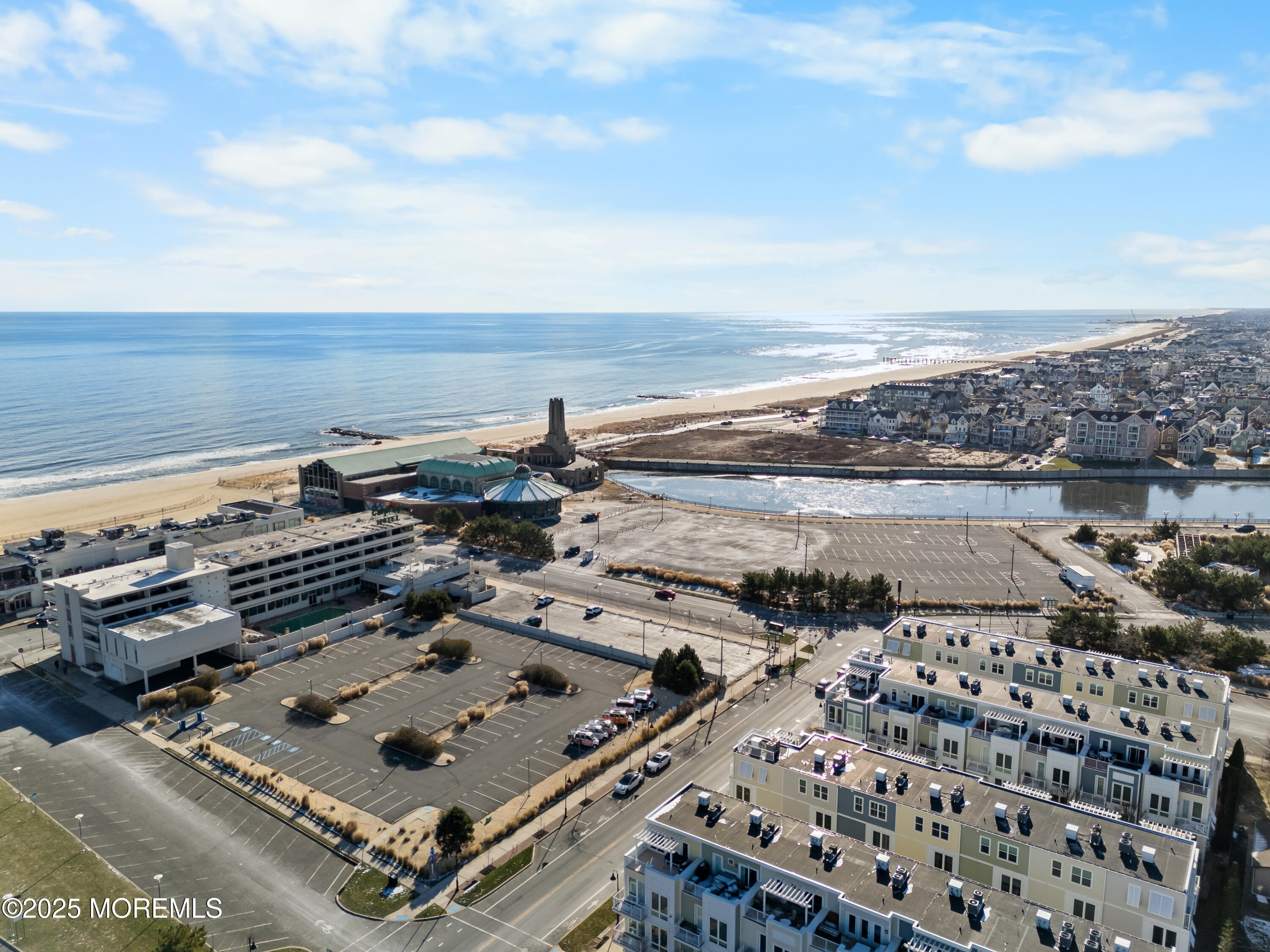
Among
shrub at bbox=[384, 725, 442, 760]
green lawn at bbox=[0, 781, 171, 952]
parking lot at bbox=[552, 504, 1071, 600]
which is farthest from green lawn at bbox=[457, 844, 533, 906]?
parking lot at bbox=[552, 504, 1071, 600]

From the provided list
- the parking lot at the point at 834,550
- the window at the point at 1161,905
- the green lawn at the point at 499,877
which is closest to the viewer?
the window at the point at 1161,905

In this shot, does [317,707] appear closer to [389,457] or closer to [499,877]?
[499,877]

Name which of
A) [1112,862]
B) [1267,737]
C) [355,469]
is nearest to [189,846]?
[1112,862]

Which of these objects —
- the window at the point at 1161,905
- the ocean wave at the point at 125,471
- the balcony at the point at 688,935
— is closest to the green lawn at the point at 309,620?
the balcony at the point at 688,935

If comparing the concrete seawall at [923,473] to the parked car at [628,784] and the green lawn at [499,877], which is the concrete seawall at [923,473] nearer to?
the parked car at [628,784]

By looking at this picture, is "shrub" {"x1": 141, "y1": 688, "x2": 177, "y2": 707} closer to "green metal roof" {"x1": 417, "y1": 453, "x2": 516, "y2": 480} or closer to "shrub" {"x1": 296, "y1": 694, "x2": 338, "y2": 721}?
"shrub" {"x1": 296, "y1": 694, "x2": 338, "y2": 721}
